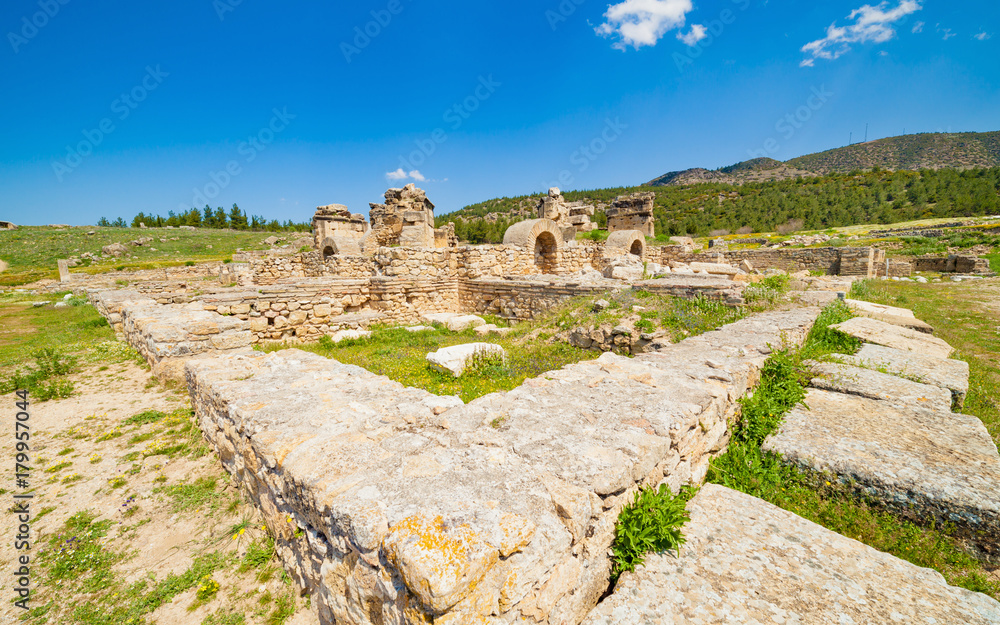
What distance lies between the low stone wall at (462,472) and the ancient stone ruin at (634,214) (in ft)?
61.5

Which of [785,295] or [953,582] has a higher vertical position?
[785,295]

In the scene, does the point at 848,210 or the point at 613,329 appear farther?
the point at 848,210

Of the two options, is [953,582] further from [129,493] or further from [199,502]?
[129,493]

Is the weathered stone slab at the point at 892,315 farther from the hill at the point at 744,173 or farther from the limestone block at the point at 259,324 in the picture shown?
the hill at the point at 744,173

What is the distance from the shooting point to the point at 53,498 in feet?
9.25

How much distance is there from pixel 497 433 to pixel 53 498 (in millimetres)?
3420

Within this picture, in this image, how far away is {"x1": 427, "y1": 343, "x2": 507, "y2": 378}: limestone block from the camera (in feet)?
16.5

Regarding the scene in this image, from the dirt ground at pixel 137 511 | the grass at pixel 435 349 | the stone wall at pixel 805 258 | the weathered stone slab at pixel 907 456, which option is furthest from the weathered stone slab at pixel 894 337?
the stone wall at pixel 805 258

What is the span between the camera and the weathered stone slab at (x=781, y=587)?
4.71ft

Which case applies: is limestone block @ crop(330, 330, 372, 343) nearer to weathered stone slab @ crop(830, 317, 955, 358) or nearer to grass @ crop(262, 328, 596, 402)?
grass @ crop(262, 328, 596, 402)

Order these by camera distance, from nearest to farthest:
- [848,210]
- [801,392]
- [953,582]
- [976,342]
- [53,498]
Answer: [953,582] → [53,498] → [801,392] → [976,342] → [848,210]

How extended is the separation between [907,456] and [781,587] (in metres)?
1.61

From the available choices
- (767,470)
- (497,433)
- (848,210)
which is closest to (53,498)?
(497,433)

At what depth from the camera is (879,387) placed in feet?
10.8
